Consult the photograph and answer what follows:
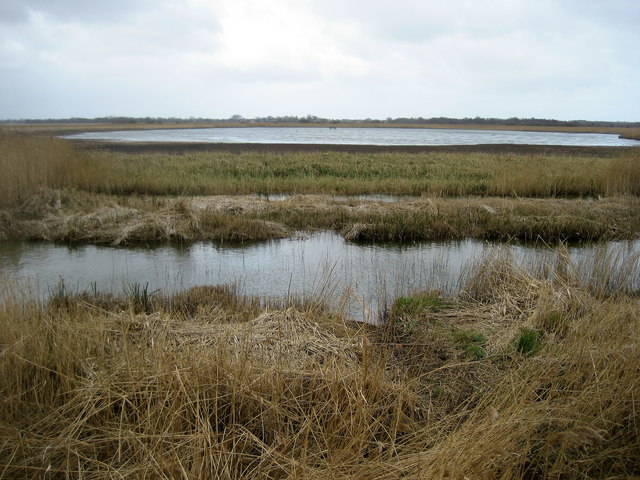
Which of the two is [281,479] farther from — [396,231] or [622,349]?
[396,231]

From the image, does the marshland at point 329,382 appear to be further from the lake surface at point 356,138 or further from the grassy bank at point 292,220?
the lake surface at point 356,138

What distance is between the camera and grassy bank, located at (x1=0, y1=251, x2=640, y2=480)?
292 cm

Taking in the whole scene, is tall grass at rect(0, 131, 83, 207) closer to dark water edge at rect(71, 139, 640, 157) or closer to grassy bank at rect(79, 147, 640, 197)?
grassy bank at rect(79, 147, 640, 197)

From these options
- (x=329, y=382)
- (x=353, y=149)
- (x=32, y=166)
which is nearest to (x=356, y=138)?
(x=353, y=149)

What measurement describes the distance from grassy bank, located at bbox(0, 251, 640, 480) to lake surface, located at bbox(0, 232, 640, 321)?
6.76 ft

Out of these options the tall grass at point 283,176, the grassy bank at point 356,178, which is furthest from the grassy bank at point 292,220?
the grassy bank at point 356,178

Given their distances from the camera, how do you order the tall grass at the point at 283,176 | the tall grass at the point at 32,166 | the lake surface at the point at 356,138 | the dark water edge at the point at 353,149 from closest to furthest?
the tall grass at the point at 32,166 < the tall grass at the point at 283,176 < the dark water edge at the point at 353,149 < the lake surface at the point at 356,138

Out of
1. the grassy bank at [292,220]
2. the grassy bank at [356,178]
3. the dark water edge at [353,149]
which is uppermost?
the dark water edge at [353,149]

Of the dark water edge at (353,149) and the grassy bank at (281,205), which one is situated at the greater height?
the dark water edge at (353,149)

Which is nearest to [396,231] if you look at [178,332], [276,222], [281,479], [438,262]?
[438,262]

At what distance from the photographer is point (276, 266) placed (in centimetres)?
897

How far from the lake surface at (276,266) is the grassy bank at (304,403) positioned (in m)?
2.06

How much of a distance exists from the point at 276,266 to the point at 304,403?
5296 millimetres

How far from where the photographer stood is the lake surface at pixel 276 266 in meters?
7.46
